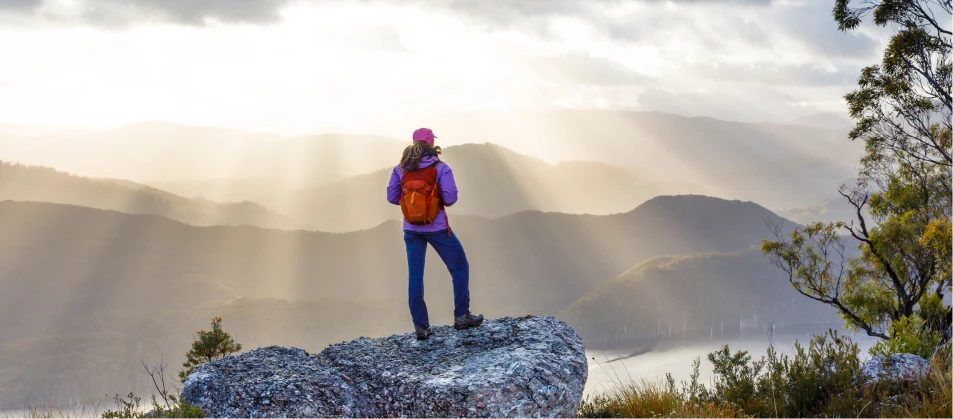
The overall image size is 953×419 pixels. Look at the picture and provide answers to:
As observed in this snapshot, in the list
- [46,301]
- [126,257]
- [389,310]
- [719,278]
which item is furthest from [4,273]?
[719,278]

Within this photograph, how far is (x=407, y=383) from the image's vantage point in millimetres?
5824

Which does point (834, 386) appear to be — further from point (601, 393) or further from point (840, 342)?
point (601, 393)

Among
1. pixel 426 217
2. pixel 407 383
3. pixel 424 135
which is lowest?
pixel 407 383

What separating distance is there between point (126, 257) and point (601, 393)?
21128 cm

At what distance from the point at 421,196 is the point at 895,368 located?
5379 millimetres

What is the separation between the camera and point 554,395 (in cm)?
557

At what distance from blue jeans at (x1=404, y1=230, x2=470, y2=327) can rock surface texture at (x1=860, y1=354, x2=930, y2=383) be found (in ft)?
14.2

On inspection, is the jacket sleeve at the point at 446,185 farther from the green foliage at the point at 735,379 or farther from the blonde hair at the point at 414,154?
the green foliage at the point at 735,379

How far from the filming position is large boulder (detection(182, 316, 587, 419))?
5445 mm

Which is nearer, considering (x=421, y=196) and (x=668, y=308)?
(x=421, y=196)

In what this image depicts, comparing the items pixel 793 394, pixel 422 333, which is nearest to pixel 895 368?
pixel 793 394

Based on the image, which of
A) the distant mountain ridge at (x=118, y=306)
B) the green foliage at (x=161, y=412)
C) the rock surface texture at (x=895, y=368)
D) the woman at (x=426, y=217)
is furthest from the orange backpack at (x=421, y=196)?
the distant mountain ridge at (x=118, y=306)

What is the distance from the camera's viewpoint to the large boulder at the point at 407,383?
5.45 m

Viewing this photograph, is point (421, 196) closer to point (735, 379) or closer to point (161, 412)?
point (161, 412)
